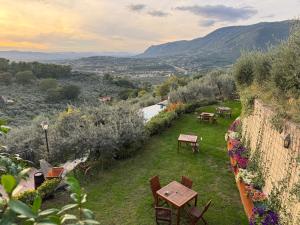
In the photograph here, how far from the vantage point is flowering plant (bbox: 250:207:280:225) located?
18.5 ft

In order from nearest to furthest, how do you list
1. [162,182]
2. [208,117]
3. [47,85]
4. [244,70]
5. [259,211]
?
1. [259,211]
2. [162,182]
3. [244,70]
4. [208,117]
5. [47,85]

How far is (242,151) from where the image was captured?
962 centimetres

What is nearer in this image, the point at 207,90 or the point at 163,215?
the point at 163,215

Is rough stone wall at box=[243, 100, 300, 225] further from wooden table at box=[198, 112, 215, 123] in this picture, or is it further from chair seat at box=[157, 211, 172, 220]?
wooden table at box=[198, 112, 215, 123]

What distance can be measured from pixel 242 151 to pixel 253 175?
1.87 metres

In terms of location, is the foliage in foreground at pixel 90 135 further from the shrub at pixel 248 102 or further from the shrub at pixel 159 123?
the shrub at pixel 248 102

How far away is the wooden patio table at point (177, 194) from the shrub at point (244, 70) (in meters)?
5.24

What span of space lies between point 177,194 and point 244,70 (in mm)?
5708

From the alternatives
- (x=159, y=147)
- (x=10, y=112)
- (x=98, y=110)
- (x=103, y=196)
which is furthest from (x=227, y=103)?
(x=10, y=112)

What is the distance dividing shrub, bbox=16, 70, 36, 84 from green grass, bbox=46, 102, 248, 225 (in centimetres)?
4757

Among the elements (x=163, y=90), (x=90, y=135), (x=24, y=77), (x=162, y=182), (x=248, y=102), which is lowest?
(x=163, y=90)

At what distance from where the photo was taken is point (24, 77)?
53531 millimetres

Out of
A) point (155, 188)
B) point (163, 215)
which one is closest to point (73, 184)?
point (163, 215)

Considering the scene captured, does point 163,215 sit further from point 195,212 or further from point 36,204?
point 36,204
